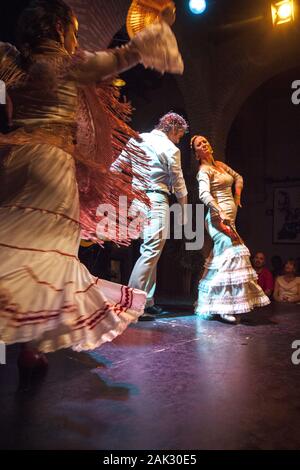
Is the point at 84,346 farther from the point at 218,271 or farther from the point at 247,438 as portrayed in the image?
the point at 218,271

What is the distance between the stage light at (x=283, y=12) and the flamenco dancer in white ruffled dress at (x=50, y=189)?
523 cm

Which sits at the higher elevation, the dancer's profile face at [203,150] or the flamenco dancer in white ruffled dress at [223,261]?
the dancer's profile face at [203,150]

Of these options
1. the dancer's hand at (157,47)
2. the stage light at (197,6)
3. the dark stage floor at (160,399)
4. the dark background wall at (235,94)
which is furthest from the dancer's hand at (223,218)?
the stage light at (197,6)

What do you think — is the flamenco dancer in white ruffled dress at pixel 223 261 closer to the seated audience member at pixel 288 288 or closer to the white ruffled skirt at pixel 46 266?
the white ruffled skirt at pixel 46 266

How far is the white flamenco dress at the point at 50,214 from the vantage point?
1.67 metres

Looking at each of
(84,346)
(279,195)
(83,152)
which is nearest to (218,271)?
(83,152)

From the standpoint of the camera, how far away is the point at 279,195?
962cm

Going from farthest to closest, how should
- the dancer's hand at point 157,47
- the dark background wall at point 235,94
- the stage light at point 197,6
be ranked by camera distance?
the dark background wall at point 235,94
the stage light at point 197,6
the dancer's hand at point 157,47

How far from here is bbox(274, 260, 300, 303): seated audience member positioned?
568 centimetres

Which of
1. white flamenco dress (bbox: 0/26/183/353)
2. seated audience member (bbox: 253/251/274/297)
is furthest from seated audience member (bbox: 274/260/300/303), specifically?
white flamenco dress (bbox: 0/26/183/353)

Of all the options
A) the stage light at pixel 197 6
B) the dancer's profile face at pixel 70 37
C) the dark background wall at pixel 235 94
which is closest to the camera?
the dancer's profile face at pixel 70 37

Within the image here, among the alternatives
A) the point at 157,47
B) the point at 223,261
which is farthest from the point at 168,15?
the point at 223,261

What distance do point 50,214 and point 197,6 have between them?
594 cm

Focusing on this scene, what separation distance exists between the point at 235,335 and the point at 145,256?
41.8 inches
